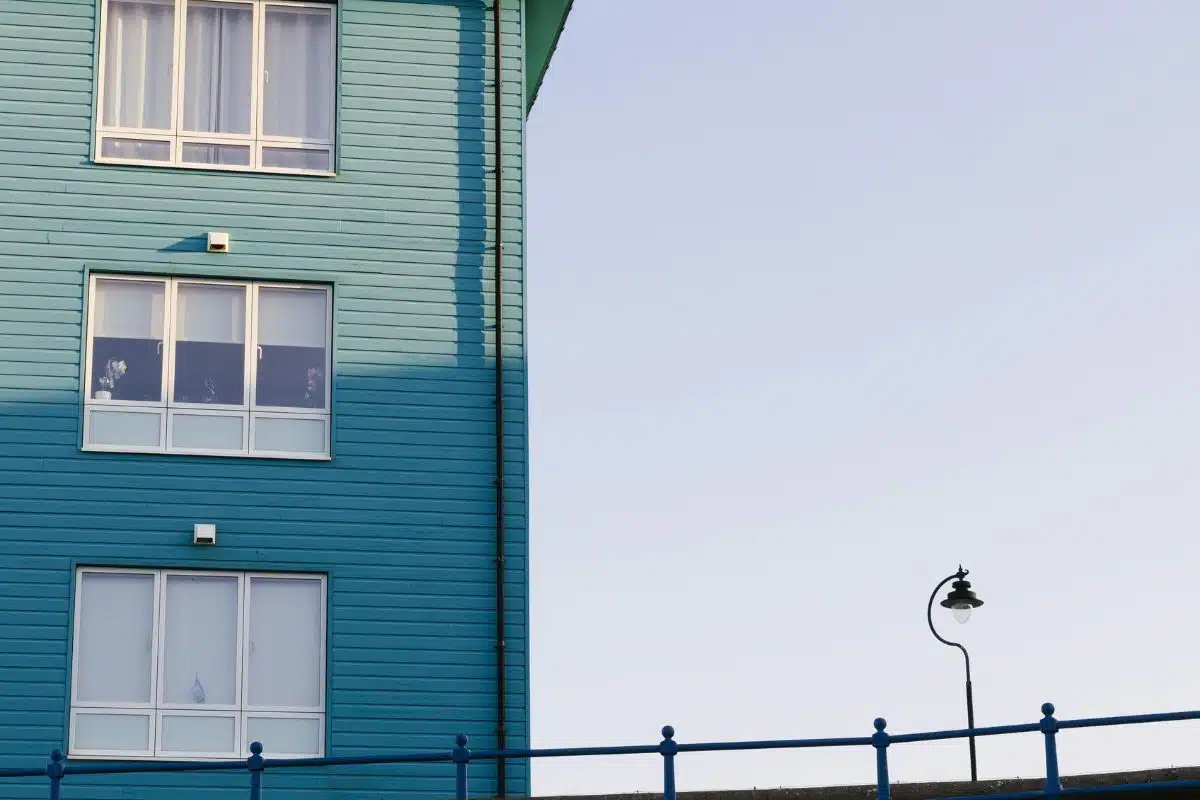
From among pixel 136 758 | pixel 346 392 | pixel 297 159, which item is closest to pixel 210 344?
pixel 346 392

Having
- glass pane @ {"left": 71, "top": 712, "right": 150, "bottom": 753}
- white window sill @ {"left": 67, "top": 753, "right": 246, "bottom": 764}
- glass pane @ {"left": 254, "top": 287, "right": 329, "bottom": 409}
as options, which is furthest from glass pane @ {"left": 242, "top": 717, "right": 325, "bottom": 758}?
glass pane @ {"left": 254, "top": 287, "right": 329, "bottom": 409}

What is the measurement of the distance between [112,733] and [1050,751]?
1020 centimetres

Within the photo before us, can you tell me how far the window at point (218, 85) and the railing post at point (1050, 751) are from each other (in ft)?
37.6

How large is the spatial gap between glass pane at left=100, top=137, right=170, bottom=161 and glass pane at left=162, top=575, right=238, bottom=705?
196 inches

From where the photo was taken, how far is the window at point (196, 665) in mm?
25688

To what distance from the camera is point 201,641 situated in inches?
1029

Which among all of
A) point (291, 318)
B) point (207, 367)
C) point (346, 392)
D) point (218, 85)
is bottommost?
point (346, 392)

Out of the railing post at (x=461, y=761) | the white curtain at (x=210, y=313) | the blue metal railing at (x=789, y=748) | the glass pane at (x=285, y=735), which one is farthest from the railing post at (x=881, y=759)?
the white curtain at (x=210, y=313)

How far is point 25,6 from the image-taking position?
2806 centimetres

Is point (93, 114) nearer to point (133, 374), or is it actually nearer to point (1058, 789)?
point (133, 374)

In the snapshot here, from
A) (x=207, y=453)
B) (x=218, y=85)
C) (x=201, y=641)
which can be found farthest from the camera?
(x=218, y=85)

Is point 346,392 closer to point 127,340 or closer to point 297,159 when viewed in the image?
point 127,340

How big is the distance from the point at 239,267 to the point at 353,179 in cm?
171

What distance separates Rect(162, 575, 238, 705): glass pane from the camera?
85.1 ft
